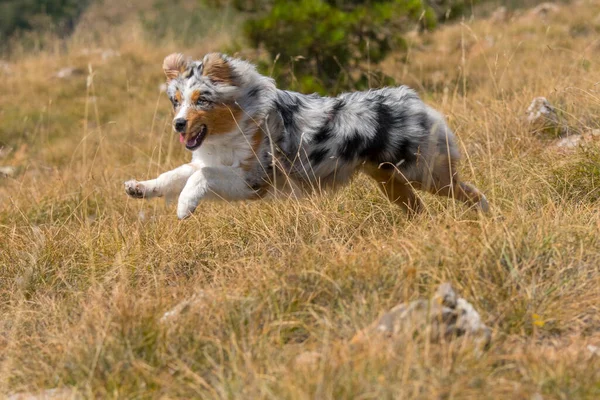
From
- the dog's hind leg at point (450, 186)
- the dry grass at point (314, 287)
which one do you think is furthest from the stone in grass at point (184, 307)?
the dog's hind leg at point (450, 186)

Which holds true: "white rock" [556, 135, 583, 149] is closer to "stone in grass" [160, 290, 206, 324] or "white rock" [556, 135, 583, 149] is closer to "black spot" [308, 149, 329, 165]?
"black spot" [308, 149, 329, 165]

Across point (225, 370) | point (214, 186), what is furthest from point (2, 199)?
point (225, 370)

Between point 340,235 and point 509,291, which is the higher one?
point 509,291

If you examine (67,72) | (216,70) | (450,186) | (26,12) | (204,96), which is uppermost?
(216,70)

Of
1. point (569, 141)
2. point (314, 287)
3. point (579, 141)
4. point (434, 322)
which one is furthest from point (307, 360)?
point (569, 141)

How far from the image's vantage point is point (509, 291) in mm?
3441

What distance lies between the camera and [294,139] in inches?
191

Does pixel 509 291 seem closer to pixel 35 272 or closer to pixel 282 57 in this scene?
pixel 35 272

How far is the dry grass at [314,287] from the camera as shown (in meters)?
2.87

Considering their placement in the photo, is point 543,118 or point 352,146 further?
point 543,118

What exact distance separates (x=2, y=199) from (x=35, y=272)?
2419 millimetres

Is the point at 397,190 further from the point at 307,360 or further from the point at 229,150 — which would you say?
the point at 307,360

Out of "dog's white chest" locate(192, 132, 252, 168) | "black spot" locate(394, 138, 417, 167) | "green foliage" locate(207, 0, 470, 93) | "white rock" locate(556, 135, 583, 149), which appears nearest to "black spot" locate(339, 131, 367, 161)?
"black spot" locate(394, 138, 417, 167)

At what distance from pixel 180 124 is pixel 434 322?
6.78 ft
